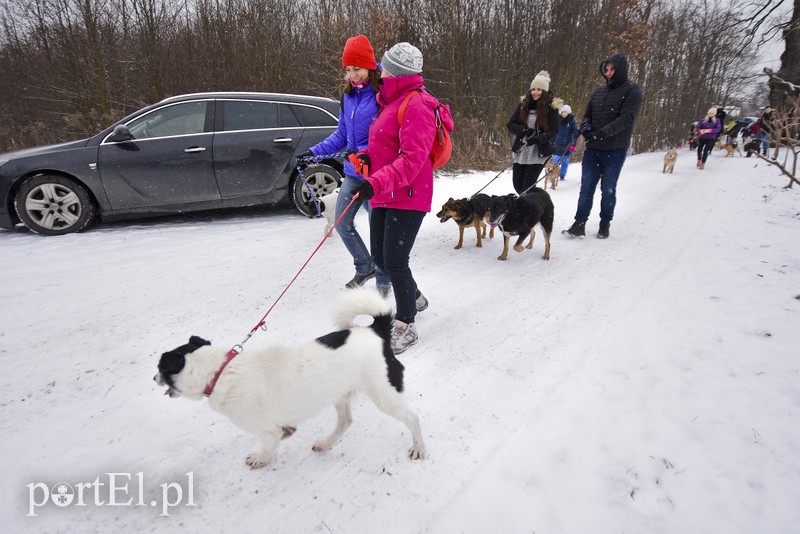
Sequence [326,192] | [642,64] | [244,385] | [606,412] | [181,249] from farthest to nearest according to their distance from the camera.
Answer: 1. [642,64]
2. [326,192]
3. [181,249]
4. [606,412]
5. [244,385]

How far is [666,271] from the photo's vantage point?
4.41 m

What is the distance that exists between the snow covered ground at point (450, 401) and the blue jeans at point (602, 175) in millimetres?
1033

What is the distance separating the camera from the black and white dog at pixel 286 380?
1.88 meters

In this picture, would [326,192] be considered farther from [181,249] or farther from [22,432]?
[22,432]

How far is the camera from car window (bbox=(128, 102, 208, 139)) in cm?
537

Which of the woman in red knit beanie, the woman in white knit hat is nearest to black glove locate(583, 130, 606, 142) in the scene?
the woman in white knit hat

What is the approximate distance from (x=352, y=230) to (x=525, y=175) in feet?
11.2

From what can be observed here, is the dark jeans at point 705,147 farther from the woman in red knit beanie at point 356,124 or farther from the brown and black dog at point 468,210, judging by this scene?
the woman in red knit beanie at point 356,124

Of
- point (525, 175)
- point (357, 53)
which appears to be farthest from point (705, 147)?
point (357, 53)

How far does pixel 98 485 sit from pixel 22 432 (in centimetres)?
73

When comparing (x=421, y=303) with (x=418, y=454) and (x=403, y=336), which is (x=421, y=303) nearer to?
(x=403, y=336)

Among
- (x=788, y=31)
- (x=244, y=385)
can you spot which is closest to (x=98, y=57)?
(x=244, y=385)

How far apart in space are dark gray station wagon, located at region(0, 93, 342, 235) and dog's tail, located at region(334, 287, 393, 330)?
3.37m

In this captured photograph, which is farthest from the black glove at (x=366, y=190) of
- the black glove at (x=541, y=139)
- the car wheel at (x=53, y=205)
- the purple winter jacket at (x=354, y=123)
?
the car wheel at (x=53, y=205)
